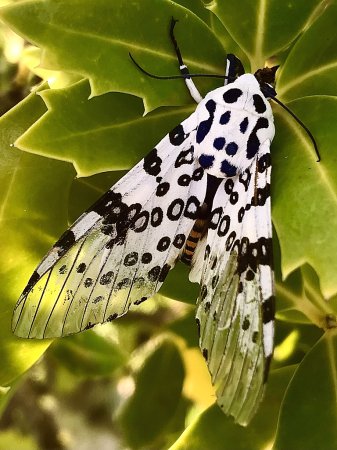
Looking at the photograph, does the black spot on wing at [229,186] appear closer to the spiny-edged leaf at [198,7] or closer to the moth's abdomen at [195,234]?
the moth's abdomen at [195,234]

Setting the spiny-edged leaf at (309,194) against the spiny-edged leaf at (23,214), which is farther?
the spiny-edged leaf at (23,214)

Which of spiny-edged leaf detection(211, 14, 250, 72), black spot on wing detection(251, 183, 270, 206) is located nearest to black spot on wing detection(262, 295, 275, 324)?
black spot on wing detection(251, 183, 270, 206)

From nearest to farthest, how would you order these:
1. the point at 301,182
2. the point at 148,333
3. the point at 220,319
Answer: the point at 301,182 → the point at 220,319 → the point at 148,333

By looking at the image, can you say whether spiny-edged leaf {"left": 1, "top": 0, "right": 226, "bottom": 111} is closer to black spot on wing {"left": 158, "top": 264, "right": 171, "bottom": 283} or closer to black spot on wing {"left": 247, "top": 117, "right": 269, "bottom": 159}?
black spot on wing {"left": 247, "top": 117, "right": 269, "bottom": 159}

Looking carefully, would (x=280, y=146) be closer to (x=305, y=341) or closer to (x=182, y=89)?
(x=182, y=89)

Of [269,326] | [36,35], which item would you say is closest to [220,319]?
[269,326]

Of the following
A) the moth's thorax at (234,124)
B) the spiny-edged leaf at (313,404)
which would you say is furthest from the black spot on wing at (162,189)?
the spiny-edged leaf at (313,404)

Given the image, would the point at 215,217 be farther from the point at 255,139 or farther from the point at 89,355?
the point at 89,355
